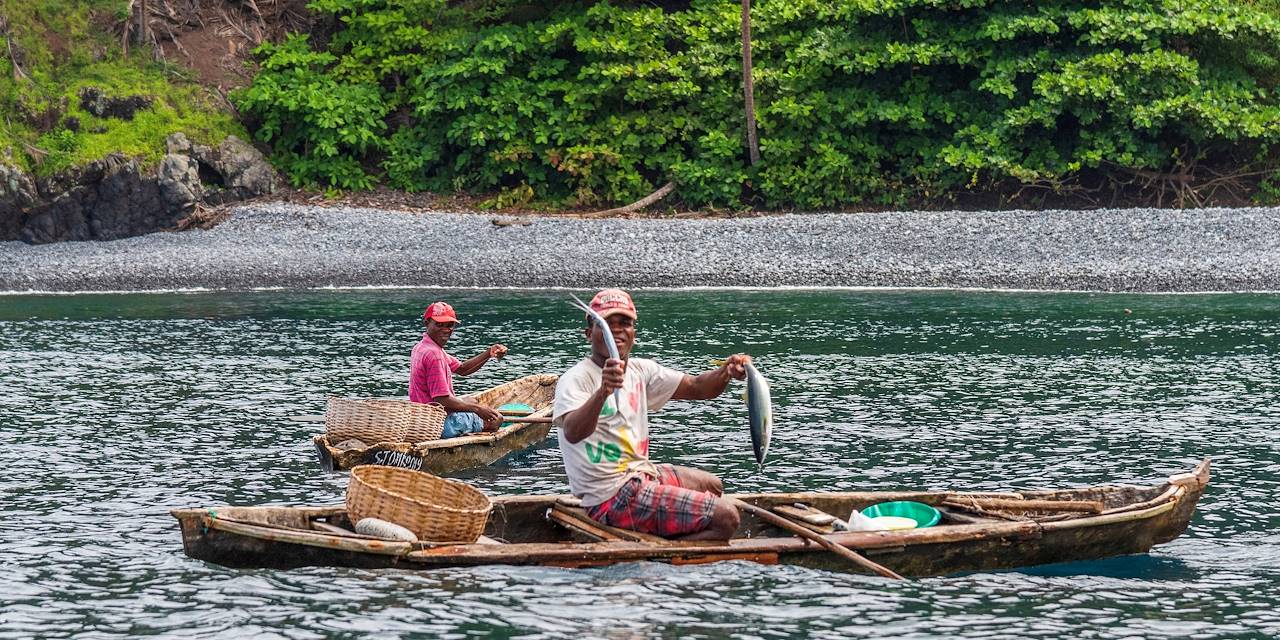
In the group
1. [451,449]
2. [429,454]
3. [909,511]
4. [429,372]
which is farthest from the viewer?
[429,372]

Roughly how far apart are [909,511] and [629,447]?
249cm

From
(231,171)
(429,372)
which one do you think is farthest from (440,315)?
(231,171)

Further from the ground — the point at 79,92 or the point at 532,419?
the point at 79,92

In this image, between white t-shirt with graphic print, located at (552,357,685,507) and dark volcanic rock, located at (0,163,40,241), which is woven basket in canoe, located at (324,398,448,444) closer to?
white t-shirt with graphic print, located at (552,357,685,507)

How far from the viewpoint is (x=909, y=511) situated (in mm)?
12125

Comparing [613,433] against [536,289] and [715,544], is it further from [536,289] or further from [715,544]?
[536,289]

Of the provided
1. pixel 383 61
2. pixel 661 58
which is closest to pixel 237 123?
pixel 383 61

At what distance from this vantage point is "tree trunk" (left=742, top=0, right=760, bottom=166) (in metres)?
37.7

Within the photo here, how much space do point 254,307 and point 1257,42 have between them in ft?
79.6

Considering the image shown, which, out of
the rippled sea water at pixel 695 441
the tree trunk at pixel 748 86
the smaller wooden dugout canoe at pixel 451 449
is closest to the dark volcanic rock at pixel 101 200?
the rippled sea water at pixel 695 441

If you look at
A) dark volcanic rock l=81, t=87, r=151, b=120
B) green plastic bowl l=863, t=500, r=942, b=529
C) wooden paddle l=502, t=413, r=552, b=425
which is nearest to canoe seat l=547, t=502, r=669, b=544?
green plastic bowl l=863, t=500, r=942, b=529

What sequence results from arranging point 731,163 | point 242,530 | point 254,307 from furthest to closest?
point 731,163 < point 254,307 < point 242,530

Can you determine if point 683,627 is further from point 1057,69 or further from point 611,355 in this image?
point 1057,69

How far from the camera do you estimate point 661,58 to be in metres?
39.4
